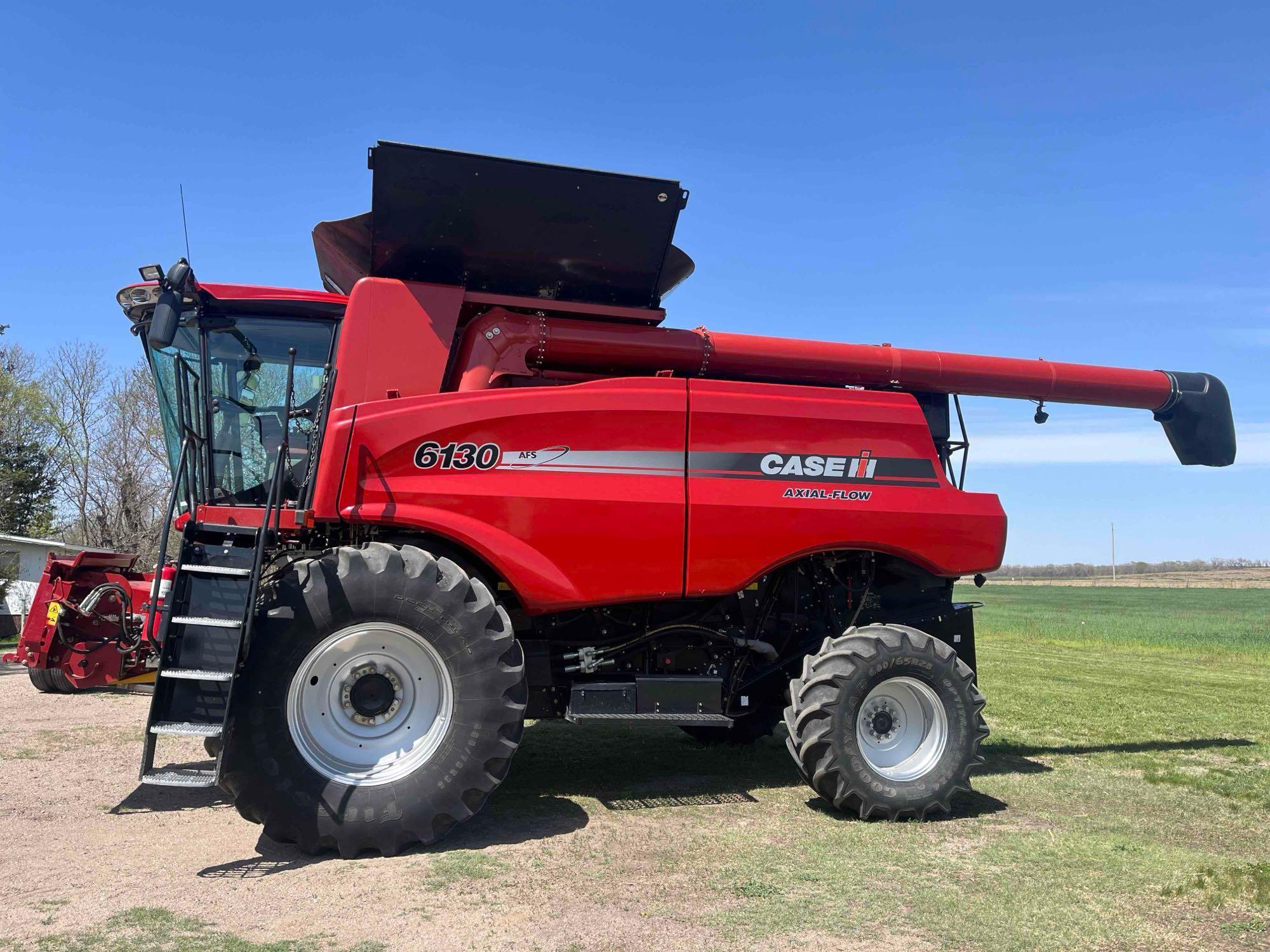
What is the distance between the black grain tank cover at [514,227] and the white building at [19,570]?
19.9 m

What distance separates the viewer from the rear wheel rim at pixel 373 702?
205 inches

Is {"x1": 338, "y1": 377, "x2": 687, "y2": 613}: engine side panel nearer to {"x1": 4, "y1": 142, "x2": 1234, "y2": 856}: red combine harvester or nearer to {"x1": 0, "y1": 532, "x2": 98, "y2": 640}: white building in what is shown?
{"x1": 4, "y1": 142, "x2": 1234, "y2": 856}: red combine harvester

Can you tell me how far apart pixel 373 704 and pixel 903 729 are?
3.59 m

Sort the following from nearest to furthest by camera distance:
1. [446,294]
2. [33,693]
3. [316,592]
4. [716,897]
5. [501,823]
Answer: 1. [716,897]
2. [316,592]
3. [501,823]
4. [446,294]
5. [33,693]

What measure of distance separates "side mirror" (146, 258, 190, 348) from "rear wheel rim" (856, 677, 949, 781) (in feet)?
15.7

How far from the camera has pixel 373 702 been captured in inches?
210

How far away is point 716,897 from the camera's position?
4426 mm

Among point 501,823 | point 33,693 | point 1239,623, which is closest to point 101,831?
point 501,823

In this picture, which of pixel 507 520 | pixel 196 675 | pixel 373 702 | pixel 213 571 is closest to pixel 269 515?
pixel 213 571

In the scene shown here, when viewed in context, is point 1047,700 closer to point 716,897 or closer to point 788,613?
point 788,613

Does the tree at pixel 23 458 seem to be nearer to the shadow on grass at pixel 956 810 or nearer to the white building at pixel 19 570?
the white building at pixel 19 570

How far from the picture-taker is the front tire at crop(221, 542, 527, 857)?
4922mm

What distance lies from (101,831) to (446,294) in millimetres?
3796

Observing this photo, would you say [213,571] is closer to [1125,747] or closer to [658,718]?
[658,718]
